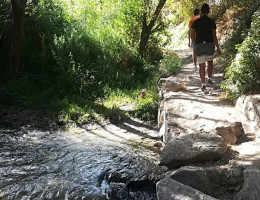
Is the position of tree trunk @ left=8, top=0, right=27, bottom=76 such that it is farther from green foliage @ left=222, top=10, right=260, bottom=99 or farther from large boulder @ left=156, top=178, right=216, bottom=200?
large boulder @ left=156, top=178, right=216, bottom=200

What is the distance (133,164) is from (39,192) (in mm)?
1588

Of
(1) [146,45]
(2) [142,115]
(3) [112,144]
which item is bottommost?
Result: (3) [112,144]

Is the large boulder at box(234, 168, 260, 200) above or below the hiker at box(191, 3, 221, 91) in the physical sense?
below

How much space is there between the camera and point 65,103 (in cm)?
826

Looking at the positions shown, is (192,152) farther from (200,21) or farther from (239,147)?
(200,21)

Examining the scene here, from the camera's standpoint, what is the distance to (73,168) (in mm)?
4871

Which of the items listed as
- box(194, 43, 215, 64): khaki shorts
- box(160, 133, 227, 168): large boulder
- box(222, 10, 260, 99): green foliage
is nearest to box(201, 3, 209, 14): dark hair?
box(194, 43, 215, 64): khaki shorts

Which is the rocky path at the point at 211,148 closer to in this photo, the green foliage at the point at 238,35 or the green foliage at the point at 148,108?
the green foliage at the point at 148,108

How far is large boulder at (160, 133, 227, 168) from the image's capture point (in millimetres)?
4305

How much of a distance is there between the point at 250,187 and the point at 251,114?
183 cm

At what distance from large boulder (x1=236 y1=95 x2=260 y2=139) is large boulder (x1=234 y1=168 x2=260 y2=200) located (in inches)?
52.6

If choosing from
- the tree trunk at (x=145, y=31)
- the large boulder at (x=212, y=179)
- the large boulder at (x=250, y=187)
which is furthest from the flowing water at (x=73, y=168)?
the tree trunk at (x=145, y=31)

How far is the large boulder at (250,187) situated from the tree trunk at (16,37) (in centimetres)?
784

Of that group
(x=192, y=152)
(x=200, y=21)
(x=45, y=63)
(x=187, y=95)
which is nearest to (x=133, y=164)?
(x=192, y=152)
